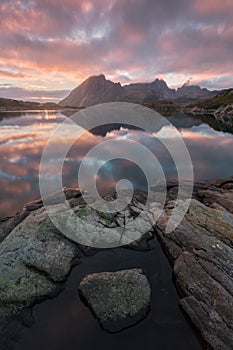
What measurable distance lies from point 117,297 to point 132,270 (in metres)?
1.96

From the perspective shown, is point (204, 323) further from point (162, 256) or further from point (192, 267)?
point (162, 256)

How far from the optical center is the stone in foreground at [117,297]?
10805mm

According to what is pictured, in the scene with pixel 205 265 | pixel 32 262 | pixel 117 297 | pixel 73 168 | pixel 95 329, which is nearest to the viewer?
pixel 95 329

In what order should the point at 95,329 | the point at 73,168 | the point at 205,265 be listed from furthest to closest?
1. the point at 73,168
2. the point at 205,265
3. the point at 95,329

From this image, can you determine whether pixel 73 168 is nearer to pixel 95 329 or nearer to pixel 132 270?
pixel 132 270

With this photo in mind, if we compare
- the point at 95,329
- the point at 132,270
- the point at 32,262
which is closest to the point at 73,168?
the point at 32,262

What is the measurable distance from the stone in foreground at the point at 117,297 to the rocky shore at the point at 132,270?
40 mm

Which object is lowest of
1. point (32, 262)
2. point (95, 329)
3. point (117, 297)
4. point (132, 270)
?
point (95, 329)

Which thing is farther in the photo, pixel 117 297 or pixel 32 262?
pixel 32 262

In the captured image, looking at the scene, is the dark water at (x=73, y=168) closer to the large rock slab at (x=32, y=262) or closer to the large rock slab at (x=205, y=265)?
the large rock slab at (x=32, y=262)

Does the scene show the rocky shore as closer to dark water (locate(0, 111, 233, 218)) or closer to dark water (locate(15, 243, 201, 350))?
dark water (locate(15, 243, 201, 350))

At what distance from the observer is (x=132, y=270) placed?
13047 millimetres

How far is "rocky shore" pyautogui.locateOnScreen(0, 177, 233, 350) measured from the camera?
10.7 metres

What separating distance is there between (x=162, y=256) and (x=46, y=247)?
756cm
